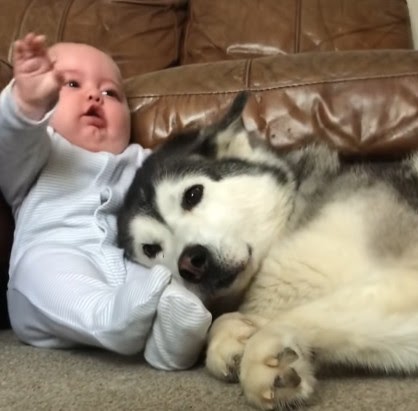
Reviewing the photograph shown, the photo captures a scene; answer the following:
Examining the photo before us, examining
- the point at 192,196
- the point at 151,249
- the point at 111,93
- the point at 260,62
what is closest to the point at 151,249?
the point at 151,249

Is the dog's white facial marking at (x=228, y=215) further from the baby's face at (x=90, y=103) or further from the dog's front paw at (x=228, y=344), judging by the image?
the baby's face at (x=90, y=103)

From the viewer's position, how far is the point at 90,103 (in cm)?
209

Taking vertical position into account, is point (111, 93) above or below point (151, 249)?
above

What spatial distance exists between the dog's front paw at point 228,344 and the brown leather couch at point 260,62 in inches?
29.5

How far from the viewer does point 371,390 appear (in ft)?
4.08

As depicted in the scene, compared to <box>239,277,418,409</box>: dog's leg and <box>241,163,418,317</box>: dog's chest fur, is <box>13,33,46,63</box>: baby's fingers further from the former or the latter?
<box>239,277,418,409</box>: dog's leg

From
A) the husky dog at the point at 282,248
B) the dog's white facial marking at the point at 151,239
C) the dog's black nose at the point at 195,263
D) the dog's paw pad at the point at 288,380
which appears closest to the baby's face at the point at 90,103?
the husky dog at the point at 282,248

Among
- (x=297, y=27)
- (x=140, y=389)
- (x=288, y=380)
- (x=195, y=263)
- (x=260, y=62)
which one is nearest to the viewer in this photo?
(x=288, y=380)

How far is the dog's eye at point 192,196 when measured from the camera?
1.70 m

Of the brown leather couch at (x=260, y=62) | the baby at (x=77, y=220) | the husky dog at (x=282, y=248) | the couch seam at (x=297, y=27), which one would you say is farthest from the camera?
the couch seam at (x=297, y=27)

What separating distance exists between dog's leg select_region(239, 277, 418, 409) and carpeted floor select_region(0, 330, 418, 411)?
5 centimetres

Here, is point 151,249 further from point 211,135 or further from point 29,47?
point 29,47

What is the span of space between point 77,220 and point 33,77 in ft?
1.39

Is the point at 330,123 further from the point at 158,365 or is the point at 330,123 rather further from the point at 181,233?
the point at 158,365
